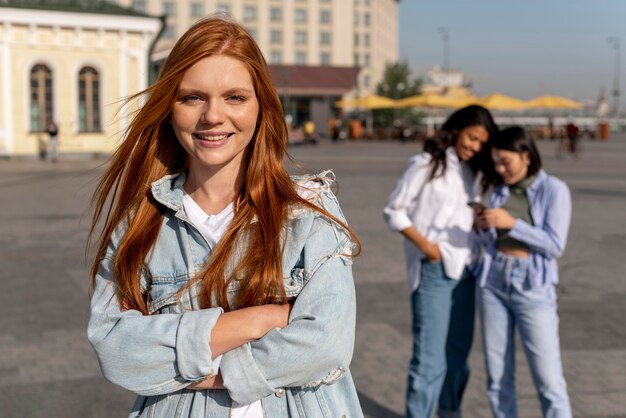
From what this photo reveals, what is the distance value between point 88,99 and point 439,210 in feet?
96.1

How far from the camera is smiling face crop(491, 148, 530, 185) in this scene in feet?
13.9

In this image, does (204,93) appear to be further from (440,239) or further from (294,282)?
(440,239)

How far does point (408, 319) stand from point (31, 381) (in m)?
3.12

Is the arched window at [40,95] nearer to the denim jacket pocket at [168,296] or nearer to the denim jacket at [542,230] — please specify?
the denim jacket at [542,230]

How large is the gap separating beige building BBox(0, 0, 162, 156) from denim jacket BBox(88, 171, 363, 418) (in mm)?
28863

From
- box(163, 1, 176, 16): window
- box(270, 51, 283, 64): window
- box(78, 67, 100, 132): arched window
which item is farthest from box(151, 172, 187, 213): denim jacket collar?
box(163, 1, 176, 16): window

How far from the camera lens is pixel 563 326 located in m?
6.95

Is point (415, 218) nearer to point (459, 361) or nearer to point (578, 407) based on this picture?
point (459, 361)

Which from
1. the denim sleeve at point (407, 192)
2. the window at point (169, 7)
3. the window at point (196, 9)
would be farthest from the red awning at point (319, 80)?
the denim sleeve at point (407, 192)

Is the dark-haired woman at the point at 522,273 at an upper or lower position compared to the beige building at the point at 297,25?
lower

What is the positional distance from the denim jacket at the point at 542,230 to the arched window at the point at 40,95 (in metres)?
29.1

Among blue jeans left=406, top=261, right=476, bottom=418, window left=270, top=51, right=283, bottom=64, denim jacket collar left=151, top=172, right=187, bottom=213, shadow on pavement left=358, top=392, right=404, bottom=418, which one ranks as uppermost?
window left=270, top=51, right=283, bottom=64

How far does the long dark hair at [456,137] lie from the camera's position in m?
4.46

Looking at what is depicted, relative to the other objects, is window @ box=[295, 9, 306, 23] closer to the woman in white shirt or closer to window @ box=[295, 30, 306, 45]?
window @ box=[295, 30, 306, 45]
